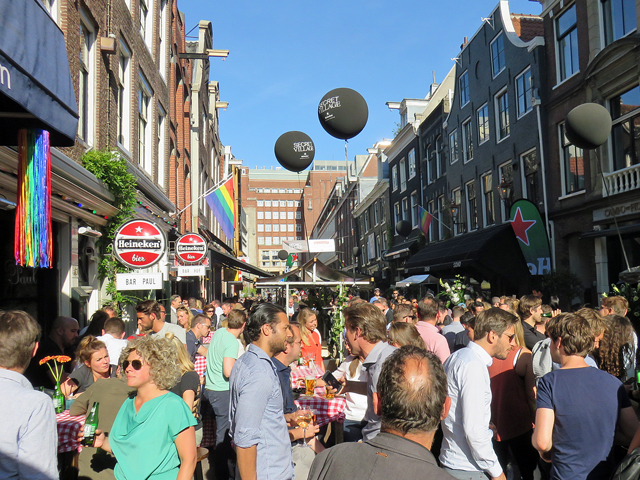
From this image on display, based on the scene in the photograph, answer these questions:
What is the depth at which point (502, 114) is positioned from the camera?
1989cm

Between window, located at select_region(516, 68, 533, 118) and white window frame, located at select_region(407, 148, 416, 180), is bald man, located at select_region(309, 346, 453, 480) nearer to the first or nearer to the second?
window, located at select_region(516, 68, 533, 118)

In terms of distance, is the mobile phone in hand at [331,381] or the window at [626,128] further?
the window at [626,128]

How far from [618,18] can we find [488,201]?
8.60 metres

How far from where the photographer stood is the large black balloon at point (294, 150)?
11.6m

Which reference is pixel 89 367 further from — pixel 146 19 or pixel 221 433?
pixel 146 19

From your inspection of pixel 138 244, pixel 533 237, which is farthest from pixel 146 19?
pixel 533 237

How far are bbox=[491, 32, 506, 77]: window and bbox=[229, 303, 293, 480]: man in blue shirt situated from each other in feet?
62.0

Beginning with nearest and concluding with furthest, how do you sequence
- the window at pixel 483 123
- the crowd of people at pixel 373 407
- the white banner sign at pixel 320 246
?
the crowd of people at pixel 373 407 → the white banner sign at pixel 320 246 → the window at pixel 483 123

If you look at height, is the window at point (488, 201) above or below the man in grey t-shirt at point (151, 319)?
above

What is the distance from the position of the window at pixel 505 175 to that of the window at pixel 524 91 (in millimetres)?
1899

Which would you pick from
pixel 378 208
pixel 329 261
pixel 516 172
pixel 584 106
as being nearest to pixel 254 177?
pixel 329 261

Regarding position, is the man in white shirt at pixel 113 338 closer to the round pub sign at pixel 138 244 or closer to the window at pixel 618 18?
the round pub sign at pixel 138 244

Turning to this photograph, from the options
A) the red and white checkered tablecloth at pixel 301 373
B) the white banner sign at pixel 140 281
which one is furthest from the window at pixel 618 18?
the white banner sign at pixel 140 281

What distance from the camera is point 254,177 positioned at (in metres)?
125
